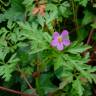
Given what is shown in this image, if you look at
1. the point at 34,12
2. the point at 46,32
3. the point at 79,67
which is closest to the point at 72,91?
the point at 79,67

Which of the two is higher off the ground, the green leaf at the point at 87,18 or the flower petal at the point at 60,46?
the green leaf at the point at 87,18

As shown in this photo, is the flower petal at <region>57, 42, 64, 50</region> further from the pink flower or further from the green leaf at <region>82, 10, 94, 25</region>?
the green leaf at <region>82, 10, 94, 25</region>

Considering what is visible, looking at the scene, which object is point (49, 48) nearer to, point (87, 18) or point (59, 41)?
point (59, 41)

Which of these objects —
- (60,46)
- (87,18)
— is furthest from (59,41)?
(87,18)

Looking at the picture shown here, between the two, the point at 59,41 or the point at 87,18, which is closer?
the point at 59,41

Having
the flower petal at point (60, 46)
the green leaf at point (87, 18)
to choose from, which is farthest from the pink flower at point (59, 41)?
the green leaf at point (87, 18)

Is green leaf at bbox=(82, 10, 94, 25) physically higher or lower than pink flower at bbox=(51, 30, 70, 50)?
higher

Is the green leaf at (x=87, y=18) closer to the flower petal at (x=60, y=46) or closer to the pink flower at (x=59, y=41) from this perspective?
the pink flower at (x=59, y=41)

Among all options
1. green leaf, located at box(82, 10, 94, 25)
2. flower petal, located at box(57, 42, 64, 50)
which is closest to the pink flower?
flower petal, located at box(57, 42, 64, 50)

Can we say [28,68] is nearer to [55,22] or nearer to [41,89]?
[41,89]
